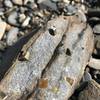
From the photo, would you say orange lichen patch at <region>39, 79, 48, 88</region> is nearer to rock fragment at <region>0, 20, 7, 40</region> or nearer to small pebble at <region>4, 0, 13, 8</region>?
rock fragment at <region>0, 20, 7, 40</region>

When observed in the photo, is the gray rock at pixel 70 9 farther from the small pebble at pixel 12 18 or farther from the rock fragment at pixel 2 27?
the rock fragment at pixel 2 27

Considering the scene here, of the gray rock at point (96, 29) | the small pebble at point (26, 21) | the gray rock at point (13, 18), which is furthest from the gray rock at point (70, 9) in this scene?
the gray rock at point (13, 18)

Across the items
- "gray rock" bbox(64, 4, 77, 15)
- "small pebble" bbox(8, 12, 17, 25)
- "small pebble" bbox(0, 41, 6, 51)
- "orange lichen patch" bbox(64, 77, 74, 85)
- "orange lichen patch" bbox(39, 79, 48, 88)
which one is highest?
"gray rock" bbox(64, 4, 77, 15)

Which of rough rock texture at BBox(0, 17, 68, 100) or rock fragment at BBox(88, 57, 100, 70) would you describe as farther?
rock fragment at BBox(88, 57, 100, 70)

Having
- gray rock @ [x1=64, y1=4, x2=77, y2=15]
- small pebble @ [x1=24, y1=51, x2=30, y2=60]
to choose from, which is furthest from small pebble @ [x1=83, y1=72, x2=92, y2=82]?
gray rock @ [x1=64, y1=4, x2=77, y2=15]

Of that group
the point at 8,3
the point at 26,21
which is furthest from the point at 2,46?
the point at 8,3

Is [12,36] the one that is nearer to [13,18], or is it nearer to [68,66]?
[13,18]
